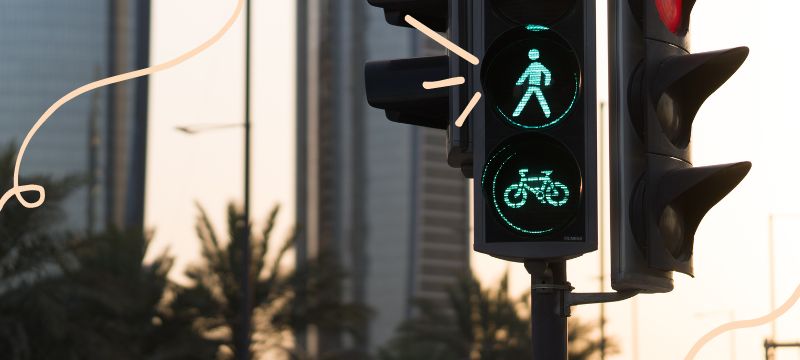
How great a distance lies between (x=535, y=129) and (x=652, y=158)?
1.21 ft

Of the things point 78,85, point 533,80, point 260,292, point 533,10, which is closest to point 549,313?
point 533,80

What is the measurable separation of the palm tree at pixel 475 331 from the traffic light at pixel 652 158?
51.2m

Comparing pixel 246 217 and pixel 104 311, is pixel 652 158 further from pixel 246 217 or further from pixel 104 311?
pixel 104 311

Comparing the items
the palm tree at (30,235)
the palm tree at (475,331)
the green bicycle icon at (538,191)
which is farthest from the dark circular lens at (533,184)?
the palm tree at (475,331)

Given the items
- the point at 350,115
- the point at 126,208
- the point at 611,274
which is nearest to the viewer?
the point at 611,274

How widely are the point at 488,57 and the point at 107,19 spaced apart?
11136 cm

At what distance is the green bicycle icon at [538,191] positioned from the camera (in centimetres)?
462

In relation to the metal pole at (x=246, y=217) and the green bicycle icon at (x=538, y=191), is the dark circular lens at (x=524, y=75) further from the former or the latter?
the metal pole at (x=246, y=217)

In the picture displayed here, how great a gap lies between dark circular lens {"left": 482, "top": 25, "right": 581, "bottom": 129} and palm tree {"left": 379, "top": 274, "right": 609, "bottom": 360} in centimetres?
5124

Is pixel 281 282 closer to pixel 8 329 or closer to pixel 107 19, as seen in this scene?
pixel 8 329

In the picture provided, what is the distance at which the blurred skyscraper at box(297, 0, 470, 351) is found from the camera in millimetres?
119062

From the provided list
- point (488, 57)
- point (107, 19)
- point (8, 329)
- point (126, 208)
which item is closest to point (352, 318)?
point (8, 329)

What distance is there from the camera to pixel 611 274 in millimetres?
4523

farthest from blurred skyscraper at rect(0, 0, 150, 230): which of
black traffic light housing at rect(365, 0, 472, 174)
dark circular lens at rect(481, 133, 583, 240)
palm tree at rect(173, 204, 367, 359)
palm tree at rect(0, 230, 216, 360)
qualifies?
dark circular lens at rect(481, 133, 583, 240)
